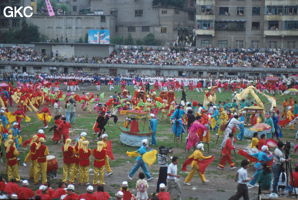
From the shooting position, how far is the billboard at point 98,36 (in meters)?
63.2

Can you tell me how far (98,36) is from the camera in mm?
63594

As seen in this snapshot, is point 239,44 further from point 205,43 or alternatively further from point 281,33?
point 281,33

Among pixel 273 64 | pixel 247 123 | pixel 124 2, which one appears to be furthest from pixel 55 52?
pixel 247 123

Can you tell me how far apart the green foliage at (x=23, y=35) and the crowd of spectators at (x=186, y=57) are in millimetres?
4233

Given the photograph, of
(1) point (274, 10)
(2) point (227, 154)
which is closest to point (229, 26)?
(1) point (274, 10)

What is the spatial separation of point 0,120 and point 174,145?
7461mm

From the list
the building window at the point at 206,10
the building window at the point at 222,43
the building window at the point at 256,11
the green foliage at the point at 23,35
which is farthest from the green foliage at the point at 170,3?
the green foliage at the point at 23,35

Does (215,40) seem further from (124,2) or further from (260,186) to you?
(260,186)

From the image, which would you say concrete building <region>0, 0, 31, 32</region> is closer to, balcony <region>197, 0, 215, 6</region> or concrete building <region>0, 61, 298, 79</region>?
concrete building <region>0, 61, 298, 79</region>

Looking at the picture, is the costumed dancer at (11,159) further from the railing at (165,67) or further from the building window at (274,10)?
the building window at (274,10)

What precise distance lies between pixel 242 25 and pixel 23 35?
1196 inches

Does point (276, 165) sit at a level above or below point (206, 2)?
below

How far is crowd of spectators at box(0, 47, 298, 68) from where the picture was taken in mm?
57875
